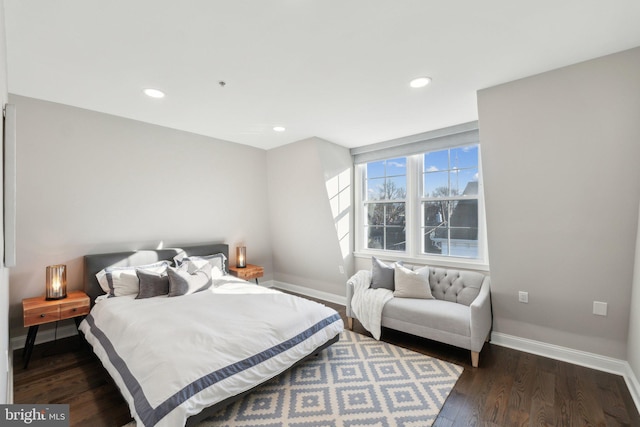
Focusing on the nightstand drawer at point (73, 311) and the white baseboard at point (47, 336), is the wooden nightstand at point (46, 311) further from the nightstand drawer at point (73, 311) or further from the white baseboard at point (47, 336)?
the white baseboard at point (47, 336)

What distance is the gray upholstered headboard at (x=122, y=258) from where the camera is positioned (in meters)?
2.96

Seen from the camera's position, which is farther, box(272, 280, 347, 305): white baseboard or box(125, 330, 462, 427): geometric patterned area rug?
box(272, 280, 347, 305): white baseboard

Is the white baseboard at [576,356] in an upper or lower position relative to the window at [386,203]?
lower

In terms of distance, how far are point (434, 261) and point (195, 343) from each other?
9.59ft

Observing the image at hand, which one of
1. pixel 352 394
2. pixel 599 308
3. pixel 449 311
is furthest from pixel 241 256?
pixel 599 308

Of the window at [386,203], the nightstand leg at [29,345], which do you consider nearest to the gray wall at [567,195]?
the window at [386,203]

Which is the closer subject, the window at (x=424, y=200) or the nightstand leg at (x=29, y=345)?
the nightstand leg at (x=29, y=345)

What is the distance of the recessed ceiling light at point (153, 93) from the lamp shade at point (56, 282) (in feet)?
6.23

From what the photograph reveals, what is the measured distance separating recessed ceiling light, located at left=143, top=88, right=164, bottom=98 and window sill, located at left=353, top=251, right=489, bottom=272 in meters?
3.24

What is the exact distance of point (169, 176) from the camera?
3752mm

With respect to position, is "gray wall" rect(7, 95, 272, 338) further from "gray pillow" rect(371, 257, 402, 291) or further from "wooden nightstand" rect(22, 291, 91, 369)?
"gray pillow" rect(371, 257, 402, 291)

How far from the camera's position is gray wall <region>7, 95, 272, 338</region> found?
2.78 meters

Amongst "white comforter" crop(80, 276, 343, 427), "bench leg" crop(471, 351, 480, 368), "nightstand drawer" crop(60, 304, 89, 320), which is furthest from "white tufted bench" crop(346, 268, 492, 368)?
A: "nightstand drawer" crop(60, 304, 89, 320)

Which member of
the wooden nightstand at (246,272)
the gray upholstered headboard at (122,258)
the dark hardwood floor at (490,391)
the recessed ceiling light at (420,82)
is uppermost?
the recessed ceiling light at (420,82)
